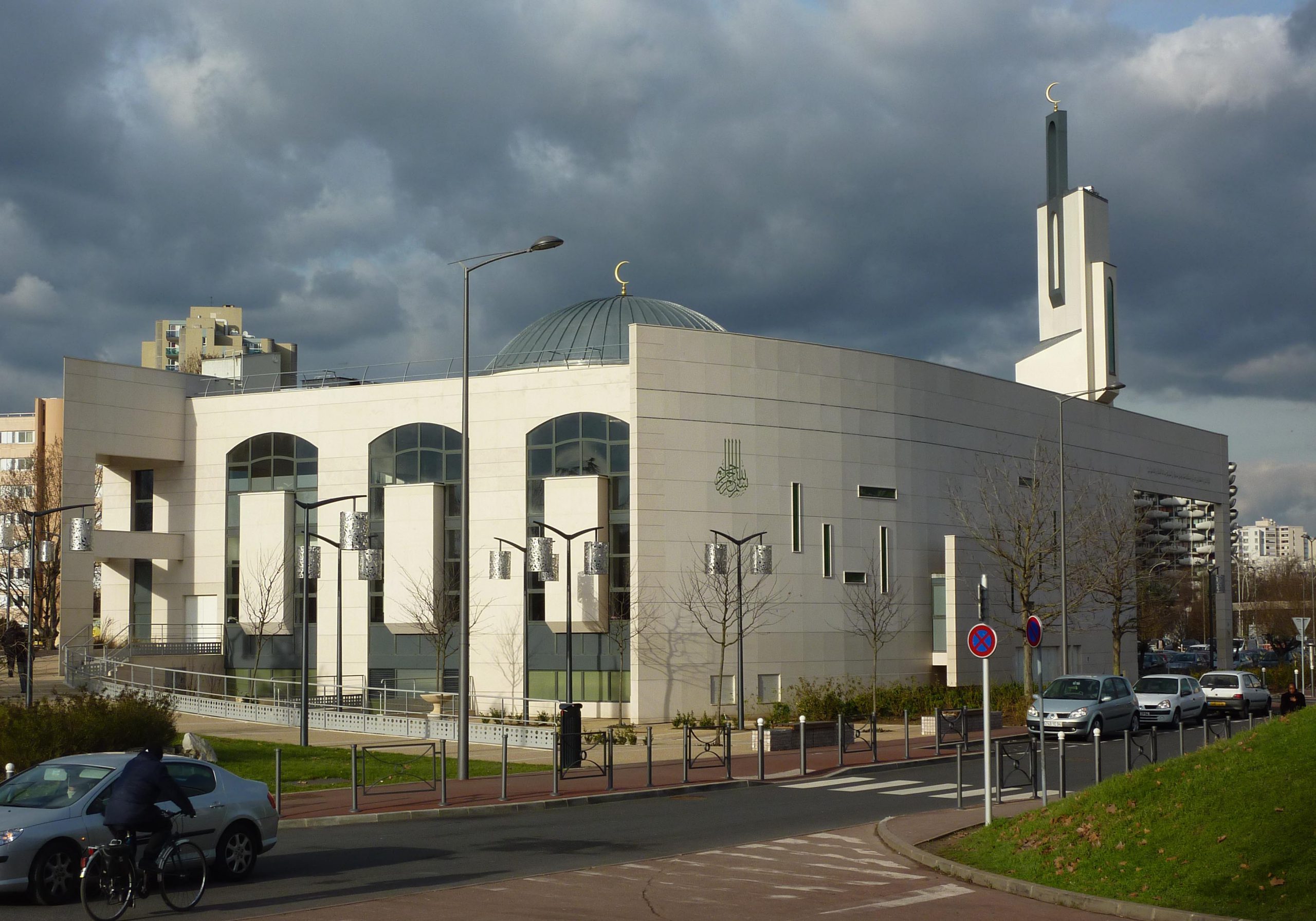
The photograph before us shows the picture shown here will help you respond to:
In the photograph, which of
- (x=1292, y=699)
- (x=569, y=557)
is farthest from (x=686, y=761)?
(x=569, y=557)

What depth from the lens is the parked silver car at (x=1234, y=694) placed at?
4025cm

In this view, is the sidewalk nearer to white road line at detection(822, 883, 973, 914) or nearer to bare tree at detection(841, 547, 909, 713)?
white road line at detection(822, 883, 973, 914)

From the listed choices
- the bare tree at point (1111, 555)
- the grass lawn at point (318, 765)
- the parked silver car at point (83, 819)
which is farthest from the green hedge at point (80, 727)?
the bare tree at point (1111, 555)

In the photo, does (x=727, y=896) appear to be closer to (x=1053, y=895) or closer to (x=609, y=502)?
(x=1053, y=895)

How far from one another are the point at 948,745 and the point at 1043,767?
11606 millimetres

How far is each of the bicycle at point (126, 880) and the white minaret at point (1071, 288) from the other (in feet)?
181

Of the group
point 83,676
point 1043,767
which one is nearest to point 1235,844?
point 1043,767

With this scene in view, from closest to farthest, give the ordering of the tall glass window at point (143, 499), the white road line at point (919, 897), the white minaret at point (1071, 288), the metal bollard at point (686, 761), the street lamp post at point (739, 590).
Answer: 1. the white road line at point (919, 897)
2. the metal bollard at point (686, 761)
3. the street lamp post at point (739, 590)
4. the tall glass window at point (143, 499)
5. the white minaret at point (1071, 288)

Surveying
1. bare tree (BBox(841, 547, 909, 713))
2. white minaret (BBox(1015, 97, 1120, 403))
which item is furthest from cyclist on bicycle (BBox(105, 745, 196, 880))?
white minaret (BBox(1015, 97, 1120, 403))

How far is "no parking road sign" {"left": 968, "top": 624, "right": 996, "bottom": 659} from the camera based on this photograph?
1689 cm

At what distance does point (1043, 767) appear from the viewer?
19219mm

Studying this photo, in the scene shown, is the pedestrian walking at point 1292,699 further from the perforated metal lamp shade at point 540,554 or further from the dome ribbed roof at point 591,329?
the dome ribbed roof at point 591,329

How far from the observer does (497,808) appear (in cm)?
2075

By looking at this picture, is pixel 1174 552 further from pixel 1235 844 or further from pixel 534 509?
pixel 1235 844
